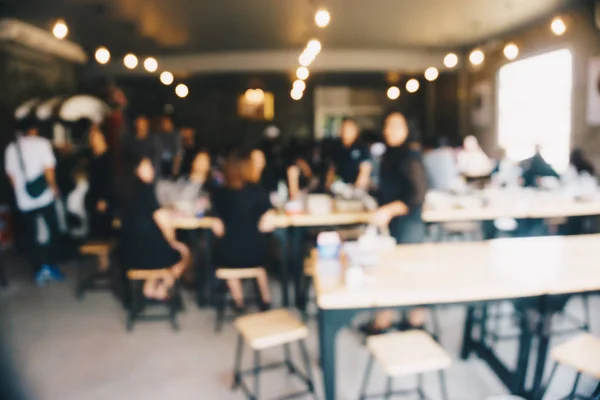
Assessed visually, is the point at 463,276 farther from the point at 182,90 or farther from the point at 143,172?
the point at 182,90

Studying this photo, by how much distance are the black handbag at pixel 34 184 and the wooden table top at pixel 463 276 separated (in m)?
3.71

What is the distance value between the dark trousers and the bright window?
6381mm

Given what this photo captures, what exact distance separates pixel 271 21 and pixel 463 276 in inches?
211

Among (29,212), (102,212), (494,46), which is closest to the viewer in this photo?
(102,212)

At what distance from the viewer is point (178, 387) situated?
3021 mm

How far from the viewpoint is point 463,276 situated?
7.88 ft

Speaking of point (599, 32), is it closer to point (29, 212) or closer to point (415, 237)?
point (415, 237)

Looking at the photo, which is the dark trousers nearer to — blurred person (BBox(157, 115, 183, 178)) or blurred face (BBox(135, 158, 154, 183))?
blurred person (BBox(157, 115, 183, 178))

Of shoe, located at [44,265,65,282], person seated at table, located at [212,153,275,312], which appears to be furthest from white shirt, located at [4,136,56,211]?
person seated at table, located at [212,153,275,312]

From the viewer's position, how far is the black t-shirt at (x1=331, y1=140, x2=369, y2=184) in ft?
16.8

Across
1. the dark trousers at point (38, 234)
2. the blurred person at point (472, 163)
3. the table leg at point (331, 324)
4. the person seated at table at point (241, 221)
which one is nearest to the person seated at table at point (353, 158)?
the person seated at table at point (241, 221)

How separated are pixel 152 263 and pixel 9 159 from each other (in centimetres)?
228

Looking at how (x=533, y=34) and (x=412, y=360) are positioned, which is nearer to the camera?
(x=412, y=360)

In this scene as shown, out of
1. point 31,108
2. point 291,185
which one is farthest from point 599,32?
point 31,108
